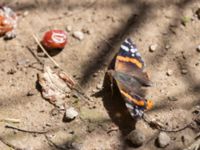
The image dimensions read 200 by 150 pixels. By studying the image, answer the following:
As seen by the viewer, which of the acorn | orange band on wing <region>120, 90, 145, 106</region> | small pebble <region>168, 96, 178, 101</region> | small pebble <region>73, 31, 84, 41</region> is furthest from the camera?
small pebble <region>73, 31, 84, 41</region>

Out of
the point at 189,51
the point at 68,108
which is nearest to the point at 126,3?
the point at 189,51

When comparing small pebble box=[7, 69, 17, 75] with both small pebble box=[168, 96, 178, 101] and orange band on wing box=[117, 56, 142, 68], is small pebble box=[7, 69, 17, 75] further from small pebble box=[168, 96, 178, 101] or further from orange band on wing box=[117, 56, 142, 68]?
small pebble box=[168, 96, 178, 101]

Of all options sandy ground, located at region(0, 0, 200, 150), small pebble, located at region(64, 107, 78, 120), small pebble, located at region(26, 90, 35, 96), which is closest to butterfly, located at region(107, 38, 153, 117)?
sandy ground, located at region(0, 0, 200, 150)

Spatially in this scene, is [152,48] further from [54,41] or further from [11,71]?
[11,71]

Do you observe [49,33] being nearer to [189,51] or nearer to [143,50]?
[143,50]

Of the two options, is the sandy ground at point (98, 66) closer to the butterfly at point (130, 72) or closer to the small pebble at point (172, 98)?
the small pebble at point (172, 98)

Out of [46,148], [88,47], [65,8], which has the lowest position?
[46,148]

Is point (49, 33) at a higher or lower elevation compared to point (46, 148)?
higher
